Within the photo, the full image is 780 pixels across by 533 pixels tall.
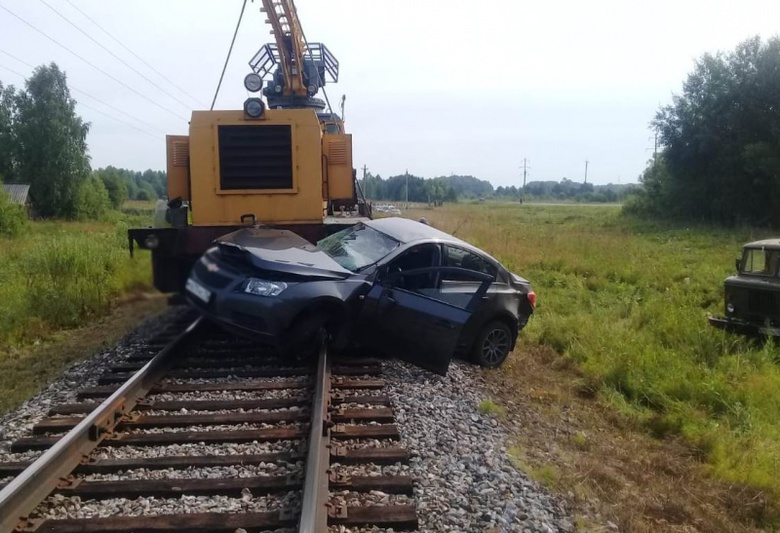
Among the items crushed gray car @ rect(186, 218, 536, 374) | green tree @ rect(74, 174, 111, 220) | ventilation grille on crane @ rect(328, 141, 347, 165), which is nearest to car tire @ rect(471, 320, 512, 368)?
crushed gray car @ rect(186, 218, 536, 374)

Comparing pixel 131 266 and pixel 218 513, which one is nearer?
pixel 218 513

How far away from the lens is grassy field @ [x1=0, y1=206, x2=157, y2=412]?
783 centimetres

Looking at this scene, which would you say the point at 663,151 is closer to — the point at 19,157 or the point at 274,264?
the point at 274,264

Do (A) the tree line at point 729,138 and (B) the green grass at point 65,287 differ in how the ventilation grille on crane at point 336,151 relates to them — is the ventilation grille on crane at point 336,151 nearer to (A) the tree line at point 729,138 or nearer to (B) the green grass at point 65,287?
(B) the green grass at point 65,287

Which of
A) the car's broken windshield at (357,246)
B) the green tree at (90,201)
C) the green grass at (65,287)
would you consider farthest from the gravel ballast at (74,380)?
the green tree at (90,201)

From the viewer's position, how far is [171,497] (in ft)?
14.0

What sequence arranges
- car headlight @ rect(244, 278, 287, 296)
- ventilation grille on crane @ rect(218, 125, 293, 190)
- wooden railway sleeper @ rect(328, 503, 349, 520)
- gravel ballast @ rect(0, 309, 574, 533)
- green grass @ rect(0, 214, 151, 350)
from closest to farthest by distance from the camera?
wooden railway sleeper @ rect(328, 503, 349, 520) → gravel ballast @ rect(0, 309, 574, 533) → car headlight @ rect(244, 278, 287, 296) → green grass @ rect(0, 214, 151, 350) → ventilation grille on crane @ rect(218, 125, 293, 190)

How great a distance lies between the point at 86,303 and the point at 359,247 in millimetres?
4923

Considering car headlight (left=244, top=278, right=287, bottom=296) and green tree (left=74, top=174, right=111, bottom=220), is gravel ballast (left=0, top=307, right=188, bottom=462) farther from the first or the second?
green tree (left=74, top=174, right=111, bottom=220)

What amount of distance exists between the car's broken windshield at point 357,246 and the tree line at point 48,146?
56573mm

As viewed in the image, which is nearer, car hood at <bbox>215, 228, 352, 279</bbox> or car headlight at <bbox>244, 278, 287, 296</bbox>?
car headlight at <bbox>244, 278, 287, 296</bbox>

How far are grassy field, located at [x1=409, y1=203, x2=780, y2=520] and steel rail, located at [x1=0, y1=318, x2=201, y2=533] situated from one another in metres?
4.91

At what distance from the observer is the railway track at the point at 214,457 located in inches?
155

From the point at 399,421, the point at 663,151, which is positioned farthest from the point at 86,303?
the point at 663,151
